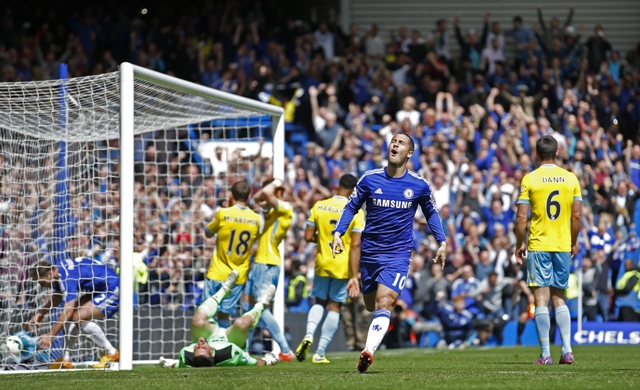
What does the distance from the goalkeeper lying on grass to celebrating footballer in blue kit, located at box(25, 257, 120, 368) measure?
4.69 ft

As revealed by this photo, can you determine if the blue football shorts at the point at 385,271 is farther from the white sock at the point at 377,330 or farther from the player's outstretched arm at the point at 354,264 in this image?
the player's outstretched arm at the point at 354,264

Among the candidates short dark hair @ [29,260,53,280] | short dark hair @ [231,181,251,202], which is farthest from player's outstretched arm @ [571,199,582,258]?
short dark hair @ [29,260,53,280]

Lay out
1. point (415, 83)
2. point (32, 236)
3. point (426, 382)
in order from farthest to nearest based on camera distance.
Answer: point (415, 83), point (32, 236), point (426, 382)

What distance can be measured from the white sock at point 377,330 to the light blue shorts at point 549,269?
92.9 inches

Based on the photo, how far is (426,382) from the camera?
26.1 feet

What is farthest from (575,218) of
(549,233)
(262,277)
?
(262,277)

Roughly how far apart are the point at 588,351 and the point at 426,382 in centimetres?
757

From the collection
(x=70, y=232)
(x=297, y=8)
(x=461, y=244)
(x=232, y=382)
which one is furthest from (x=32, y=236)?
(x=297, y=8)

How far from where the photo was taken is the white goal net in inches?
446

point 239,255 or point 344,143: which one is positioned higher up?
point 344,143

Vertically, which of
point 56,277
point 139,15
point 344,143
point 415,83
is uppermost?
point 139,15

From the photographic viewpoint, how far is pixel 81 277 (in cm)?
1234

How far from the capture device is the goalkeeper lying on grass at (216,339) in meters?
10.8

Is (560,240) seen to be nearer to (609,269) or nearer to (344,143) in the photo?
(609,269)
